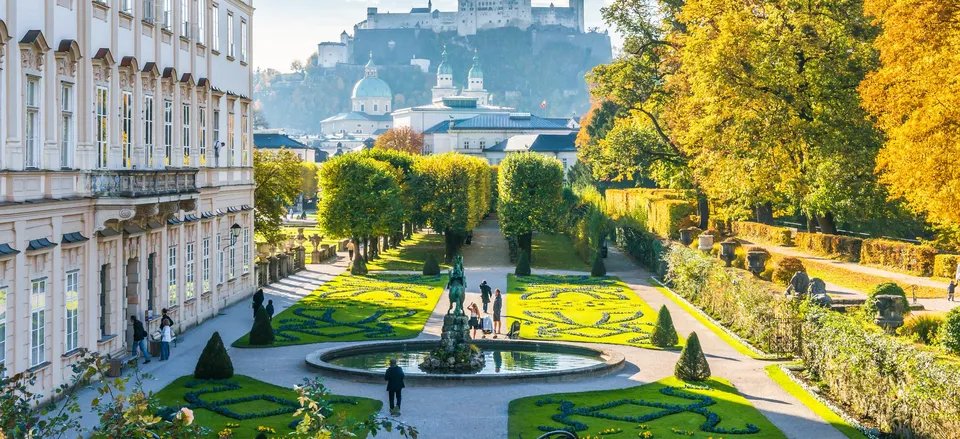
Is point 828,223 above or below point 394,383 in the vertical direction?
above

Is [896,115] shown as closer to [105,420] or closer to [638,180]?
[105,420]

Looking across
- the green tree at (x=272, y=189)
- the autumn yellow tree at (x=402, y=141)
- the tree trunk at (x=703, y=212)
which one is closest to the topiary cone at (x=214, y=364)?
the green tree at (x=272, y=189)

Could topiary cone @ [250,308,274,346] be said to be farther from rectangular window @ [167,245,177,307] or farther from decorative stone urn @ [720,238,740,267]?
decorative stone urn @ [720,238,740,267]

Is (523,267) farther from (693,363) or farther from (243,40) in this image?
(693,363)

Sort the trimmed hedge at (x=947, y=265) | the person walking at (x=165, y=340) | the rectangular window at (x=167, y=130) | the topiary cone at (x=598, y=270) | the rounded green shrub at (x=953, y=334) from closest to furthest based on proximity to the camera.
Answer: the rounded green shrub at (x=953, y=334) < the person walking at (x=165, y=340) < the rectangular window at (x=167, y=130) < the trimmed hedge at (x=947, y=265) < the topiary cone at (x=598, y=270)

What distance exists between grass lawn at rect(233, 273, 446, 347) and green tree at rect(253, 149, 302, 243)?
383cm

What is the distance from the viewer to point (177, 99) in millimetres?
37406

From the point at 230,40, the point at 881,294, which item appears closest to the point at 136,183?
the point at 230,40

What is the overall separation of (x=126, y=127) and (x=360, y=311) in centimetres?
1434

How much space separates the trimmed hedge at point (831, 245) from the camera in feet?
160

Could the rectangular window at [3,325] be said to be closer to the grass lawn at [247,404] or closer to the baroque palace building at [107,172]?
the baroque palace building at [107,172]

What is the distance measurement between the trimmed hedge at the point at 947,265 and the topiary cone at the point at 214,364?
26.2 metres

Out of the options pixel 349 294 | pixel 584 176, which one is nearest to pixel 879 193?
pixel 349 294

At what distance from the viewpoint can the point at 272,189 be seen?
178 feet
